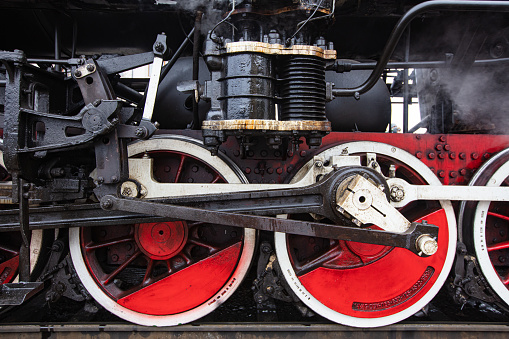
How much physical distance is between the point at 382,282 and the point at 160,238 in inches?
52.4

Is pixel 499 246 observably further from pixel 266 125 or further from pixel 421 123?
pixel 266 125

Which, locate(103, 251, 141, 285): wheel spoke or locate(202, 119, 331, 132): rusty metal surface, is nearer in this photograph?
locate(202, 119, 331, 132): rusty metal surface

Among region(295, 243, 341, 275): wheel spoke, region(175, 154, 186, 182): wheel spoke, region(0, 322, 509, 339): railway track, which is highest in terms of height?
region(175, 154, 186, 182): wheel spoke

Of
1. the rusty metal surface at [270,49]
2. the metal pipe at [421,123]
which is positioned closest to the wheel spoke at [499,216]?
the metal pipe at [421,123]

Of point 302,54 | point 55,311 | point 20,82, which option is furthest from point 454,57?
point 55,311

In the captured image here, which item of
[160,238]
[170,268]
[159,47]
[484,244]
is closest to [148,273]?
[170,268]

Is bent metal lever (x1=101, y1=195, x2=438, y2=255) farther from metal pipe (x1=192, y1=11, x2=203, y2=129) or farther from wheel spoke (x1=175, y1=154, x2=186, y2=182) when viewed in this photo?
metal pipe (x1=192, y1=11, x2=203, y2=129)

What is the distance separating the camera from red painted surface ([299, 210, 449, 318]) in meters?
1.75

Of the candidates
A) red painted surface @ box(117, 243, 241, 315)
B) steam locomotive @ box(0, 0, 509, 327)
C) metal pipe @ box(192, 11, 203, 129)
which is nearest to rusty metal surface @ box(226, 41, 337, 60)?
steam locomotive @ box(0, 0, 509, 327)

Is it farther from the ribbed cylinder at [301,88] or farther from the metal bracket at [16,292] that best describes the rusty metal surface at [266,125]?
the metal bracket at [16,292]

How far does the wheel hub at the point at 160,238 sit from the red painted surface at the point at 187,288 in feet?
0.49

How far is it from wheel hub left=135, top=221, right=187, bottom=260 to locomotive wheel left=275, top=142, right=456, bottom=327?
59 cm

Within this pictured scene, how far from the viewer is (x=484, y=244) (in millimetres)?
1755

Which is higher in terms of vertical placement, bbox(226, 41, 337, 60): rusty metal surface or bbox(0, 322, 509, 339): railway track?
bbox(226, 41, 337, 60): rusty metal surface
